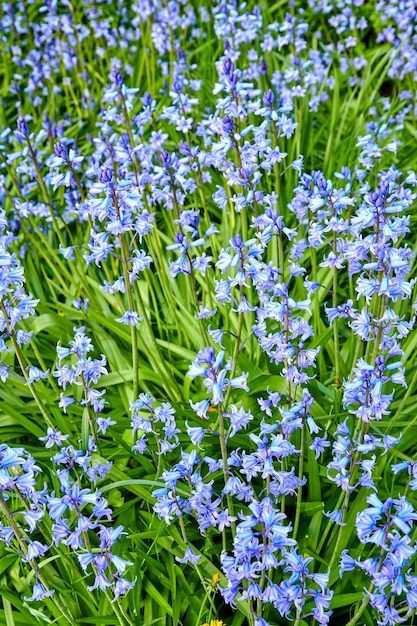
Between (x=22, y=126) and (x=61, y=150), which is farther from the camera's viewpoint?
(x=22, y=126)

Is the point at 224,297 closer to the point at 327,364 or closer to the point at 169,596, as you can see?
the point at 169,596

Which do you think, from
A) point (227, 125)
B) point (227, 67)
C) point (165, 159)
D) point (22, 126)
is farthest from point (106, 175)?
point (22, 126)

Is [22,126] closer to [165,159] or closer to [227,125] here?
[165,159]

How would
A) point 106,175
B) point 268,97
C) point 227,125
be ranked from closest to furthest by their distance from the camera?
point 106,175, point 227,125, point 268,97

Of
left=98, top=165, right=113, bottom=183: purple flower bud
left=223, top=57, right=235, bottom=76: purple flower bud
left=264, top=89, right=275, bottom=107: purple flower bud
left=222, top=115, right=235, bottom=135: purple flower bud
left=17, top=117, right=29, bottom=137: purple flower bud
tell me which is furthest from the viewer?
left=17, top=117, right=29, bottom=137: purple flower bud

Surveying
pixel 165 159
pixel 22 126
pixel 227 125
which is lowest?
pixel 165 159

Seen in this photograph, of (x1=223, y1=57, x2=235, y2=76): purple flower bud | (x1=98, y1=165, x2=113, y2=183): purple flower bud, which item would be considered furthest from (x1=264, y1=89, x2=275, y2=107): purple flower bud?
(x1=98, y1=165, x2=113, y2=183): purple flower bud

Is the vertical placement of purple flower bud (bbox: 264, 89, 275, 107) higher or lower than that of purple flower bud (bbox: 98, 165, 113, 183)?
higher

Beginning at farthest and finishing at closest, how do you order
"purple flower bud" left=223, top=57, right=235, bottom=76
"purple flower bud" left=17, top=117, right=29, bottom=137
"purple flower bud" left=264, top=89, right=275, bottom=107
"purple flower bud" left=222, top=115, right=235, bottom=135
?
"purple flower bud" left=17, top=117, right=29, bottom=137
"purple flower bud" left=264, top=89, right=275, bottom=107
"purple flower bud" left=223, top=57, right=235, bottom=76
"purple flower bud" left=222, top=115, right=235, bottom=135

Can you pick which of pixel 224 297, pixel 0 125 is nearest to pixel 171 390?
pixel 224 297

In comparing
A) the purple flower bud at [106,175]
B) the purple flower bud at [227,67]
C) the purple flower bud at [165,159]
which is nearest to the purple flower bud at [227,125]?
the purple flower bud at [227,67]

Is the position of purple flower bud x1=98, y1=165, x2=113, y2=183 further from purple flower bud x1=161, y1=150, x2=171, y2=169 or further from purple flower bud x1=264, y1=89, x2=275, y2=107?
purple flower bud x1=264, y1=89, x2=275, y2=107

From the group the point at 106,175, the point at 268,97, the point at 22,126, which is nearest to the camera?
the point at 106,175
